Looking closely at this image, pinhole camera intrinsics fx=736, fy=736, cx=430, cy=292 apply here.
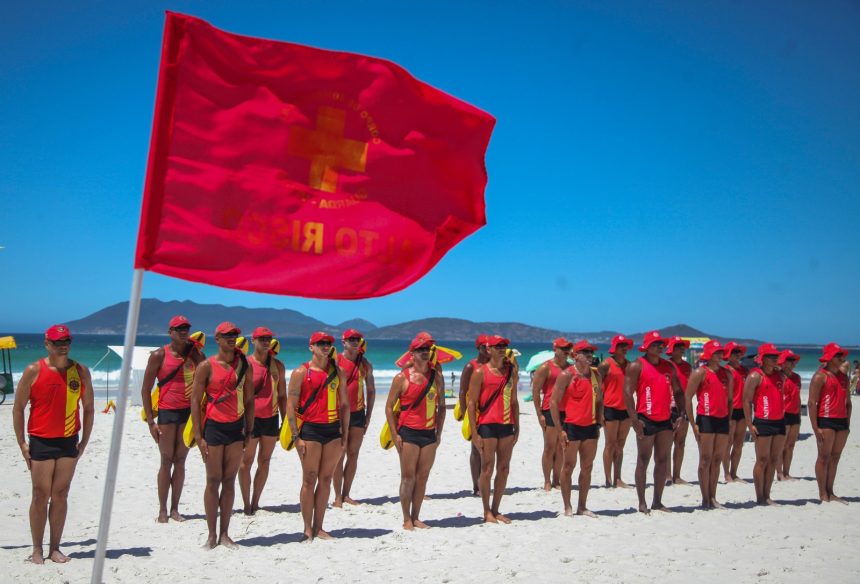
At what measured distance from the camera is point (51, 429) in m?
6.32

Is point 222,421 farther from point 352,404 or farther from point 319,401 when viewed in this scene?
point 352,404

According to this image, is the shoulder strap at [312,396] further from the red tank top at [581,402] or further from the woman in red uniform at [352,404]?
the red tank top at [581,402]

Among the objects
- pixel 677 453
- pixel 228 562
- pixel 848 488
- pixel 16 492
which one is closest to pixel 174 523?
pixel 228 562

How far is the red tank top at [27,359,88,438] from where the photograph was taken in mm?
6312

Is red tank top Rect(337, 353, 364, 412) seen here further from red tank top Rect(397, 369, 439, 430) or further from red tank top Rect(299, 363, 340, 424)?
red tank top Rect(299, 363, 340, 424)

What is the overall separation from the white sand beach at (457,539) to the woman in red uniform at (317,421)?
46 cm

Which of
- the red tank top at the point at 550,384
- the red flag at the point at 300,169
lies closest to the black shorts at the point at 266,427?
the red tank top at the point at 550,384

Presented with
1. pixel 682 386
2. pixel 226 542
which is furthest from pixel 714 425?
pixel 226 542

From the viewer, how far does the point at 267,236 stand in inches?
166

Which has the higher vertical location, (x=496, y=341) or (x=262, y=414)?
(x=496, y=341)

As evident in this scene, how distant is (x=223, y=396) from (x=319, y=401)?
95 cm

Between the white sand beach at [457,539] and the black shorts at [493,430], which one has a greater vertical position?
the black shorts at [493,430]

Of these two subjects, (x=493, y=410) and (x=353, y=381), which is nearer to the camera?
(x=493, y=410)

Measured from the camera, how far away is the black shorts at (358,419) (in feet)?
30.4
